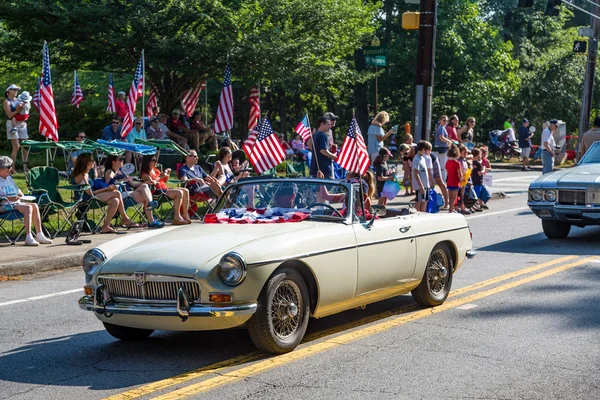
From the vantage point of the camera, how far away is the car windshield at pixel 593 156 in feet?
50.4

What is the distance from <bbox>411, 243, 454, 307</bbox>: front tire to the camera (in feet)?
28.6

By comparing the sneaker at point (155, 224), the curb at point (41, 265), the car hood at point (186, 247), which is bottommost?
the curb at point (41, 265)

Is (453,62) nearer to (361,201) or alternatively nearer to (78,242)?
(78,242)

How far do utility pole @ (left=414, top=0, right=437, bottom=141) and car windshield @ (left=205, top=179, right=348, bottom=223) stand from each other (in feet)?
38.2

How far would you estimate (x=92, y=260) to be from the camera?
7.15m

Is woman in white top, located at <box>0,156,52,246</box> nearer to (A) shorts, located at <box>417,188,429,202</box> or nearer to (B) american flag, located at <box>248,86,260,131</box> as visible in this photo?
(A) shorts, located at <box>417,188,429,202</box>

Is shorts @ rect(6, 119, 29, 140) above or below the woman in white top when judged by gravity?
above

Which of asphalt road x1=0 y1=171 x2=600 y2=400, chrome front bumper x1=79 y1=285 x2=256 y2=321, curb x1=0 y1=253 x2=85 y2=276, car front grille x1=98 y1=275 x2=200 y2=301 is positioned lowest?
curb x1=0 y1=253 x2=85 y2=276

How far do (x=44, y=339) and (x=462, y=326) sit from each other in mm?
3630

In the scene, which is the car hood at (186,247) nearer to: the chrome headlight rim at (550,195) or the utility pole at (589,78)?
the chrome headlight rim at (550,195)

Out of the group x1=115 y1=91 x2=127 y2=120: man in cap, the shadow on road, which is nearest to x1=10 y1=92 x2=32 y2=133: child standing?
x1=115 y1=91 x2=127 y2=120: man in cap

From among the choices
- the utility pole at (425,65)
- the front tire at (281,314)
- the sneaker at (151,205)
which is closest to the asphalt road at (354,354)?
the front tire at (281,314)

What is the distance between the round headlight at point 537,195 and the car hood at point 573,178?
8cm

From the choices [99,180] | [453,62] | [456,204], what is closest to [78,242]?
[99,180]
